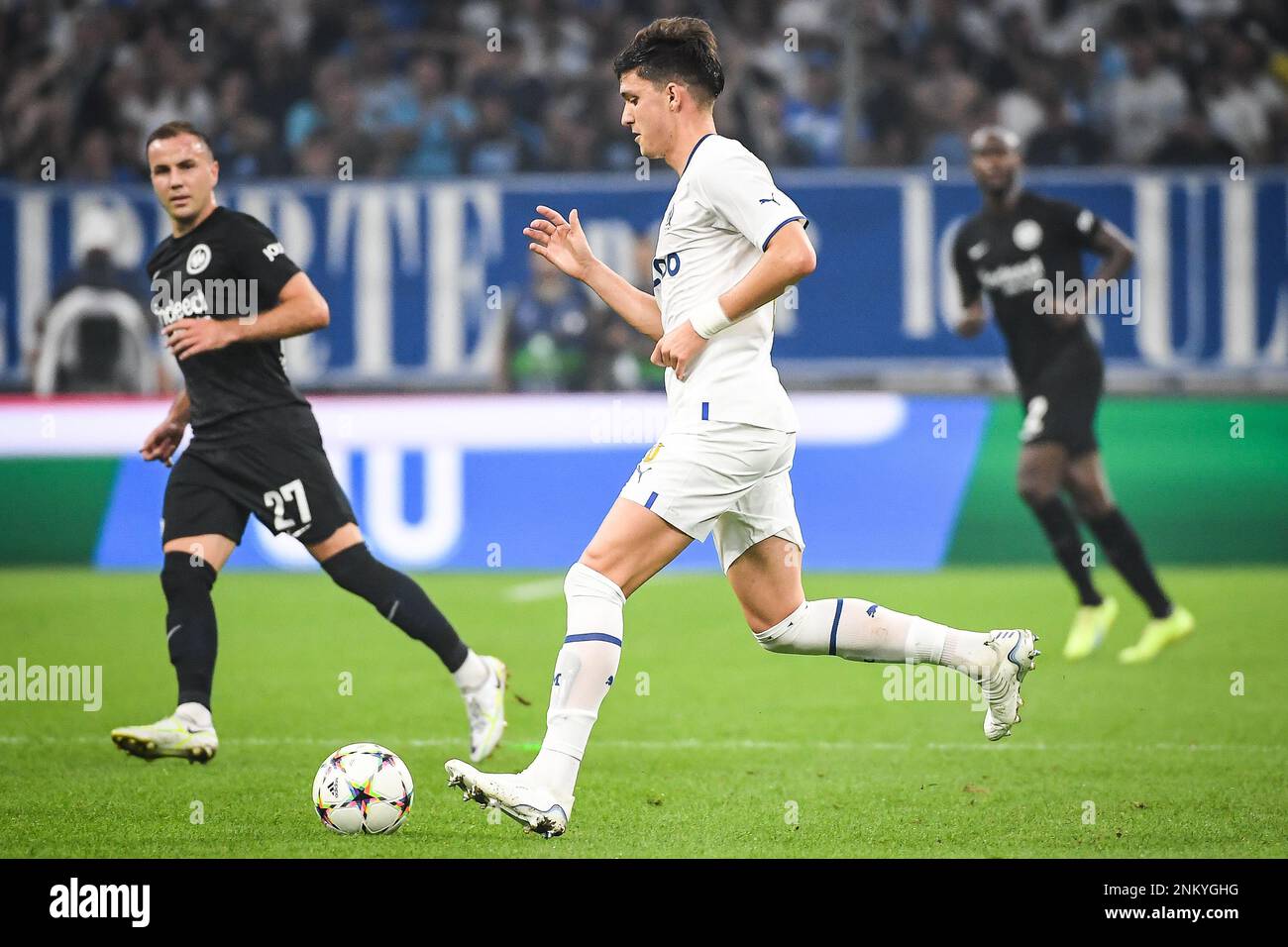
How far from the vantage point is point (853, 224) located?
45.1ft

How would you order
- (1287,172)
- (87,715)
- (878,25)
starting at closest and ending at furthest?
(87,715), (1287,172), (878,25)

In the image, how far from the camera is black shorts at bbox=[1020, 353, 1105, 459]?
9.55 meters

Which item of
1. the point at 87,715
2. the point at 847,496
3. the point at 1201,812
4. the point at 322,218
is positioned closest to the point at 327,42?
the point at 322,218

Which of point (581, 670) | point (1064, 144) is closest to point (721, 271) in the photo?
point (581, 670)

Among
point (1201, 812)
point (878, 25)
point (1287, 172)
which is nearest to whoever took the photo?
point (1201, 812)

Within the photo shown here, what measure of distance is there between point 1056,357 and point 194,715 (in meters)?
5.48

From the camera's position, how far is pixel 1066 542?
30.9 feet

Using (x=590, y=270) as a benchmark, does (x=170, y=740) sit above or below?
below

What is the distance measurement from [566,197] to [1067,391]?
5.38 m

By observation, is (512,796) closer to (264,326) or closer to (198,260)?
(264,326)

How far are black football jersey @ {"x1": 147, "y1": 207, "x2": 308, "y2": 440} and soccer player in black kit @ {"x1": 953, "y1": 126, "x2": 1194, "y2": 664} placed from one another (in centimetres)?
425

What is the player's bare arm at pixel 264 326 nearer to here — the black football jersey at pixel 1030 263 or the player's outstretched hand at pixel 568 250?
the player's outstretched hand at pixel 568 250

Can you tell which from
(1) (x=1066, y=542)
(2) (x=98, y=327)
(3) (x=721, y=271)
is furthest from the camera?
(2) (x=98, y=327)

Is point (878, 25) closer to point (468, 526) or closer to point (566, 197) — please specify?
point (566, 197)
